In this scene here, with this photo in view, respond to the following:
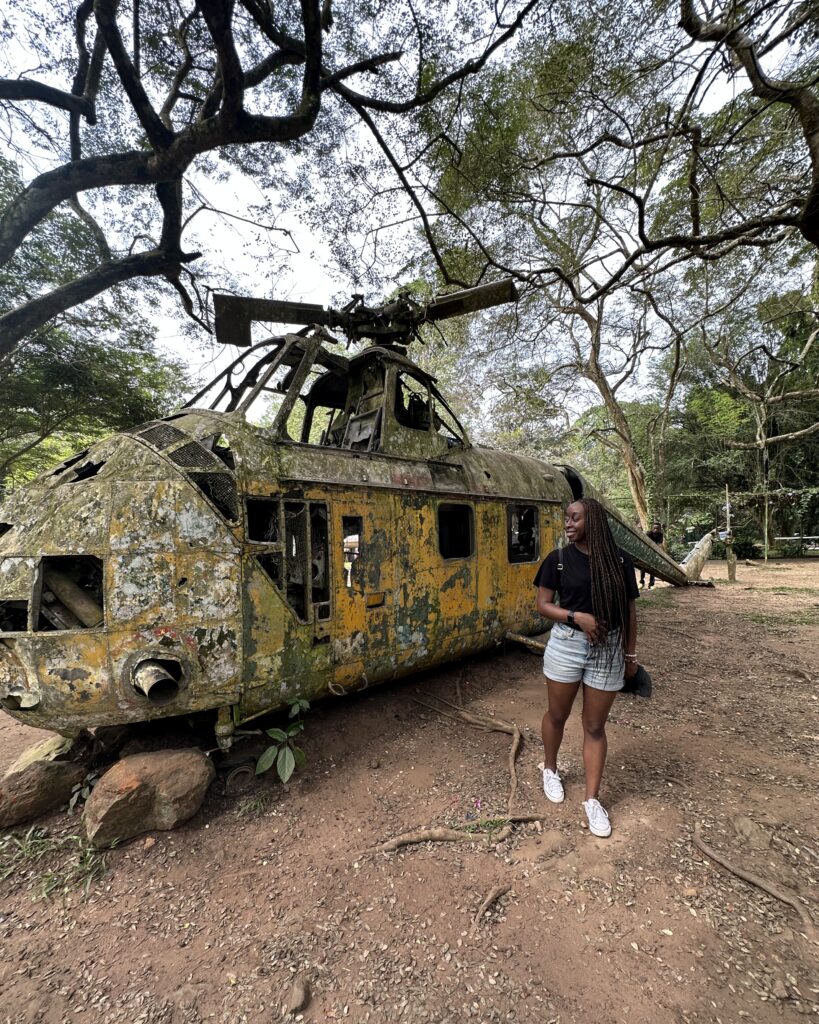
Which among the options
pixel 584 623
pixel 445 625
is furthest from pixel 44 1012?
pixel 445 625

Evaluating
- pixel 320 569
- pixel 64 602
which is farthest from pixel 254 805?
pixel 64 602

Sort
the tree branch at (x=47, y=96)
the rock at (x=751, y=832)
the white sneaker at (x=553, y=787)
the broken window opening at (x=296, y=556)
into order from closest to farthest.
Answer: the rock at (x=751, y=832) → the white sneaker at (x=553, y=787) → the broken window opening at (x=296, y=556) → the tree branch at (x=47, y=96)

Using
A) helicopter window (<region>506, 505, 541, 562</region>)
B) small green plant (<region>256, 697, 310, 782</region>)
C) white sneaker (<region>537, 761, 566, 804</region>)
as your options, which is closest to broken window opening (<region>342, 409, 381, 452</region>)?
helicopter window (<region>506, 505, 541, 562</region>)

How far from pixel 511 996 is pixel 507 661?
4387 millimetres

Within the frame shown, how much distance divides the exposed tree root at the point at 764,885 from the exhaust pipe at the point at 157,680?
368 centimetres

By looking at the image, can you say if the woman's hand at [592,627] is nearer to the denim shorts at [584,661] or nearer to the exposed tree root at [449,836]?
the denim shorts at [584,661]

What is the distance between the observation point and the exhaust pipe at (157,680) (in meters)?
2.83

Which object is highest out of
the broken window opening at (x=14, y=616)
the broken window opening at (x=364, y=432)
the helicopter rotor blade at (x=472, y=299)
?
the helicopter rotor blade at (x=472, y=299)

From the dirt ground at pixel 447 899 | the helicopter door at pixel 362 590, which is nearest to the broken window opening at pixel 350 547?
the helicopter door at pixel 362 590

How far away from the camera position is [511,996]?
1.98 m

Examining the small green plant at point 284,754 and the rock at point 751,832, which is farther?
the small green plant at point 284,754

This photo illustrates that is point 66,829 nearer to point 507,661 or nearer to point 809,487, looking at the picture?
point 507,661

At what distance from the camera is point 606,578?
288cm

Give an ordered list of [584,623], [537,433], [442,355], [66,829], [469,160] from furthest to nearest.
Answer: [537,433] → [442,355] → [469,160] → [66,829] → [584,623]
